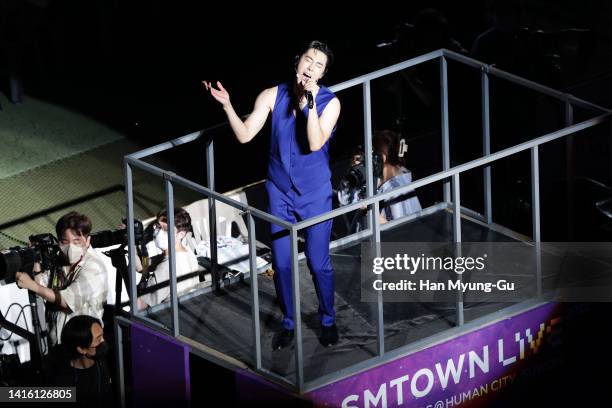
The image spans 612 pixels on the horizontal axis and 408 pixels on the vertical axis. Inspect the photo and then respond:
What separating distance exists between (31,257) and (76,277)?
1.76 ft

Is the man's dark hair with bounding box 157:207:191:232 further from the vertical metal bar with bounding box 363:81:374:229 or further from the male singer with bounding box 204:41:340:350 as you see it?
the male singer with bounding box 204:41:340:350

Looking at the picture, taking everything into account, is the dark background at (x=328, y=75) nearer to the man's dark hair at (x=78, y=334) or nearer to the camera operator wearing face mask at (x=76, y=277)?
the camera operator wearing face mask at (x=76, y=277)

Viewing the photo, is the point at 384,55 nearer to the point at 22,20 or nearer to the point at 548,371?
the point at 22,20

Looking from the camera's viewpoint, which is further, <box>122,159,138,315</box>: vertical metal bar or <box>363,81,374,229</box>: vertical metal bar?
<box>363,81,374,229</box>: vertical metal bar

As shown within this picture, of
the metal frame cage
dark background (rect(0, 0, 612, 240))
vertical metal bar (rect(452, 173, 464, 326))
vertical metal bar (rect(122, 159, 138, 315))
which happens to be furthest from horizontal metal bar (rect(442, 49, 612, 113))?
vertical metal bar (rect(122, 159, 138, 315))

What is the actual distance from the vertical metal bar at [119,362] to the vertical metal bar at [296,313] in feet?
4.60

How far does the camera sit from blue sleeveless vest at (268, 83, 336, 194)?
806 centimetres

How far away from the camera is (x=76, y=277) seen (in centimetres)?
983

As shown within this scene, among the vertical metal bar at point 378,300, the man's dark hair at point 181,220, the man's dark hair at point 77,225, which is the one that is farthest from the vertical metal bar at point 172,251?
the man's dark hair at point 77,225

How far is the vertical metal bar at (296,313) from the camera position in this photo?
298 inches

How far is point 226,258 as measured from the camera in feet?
34.1

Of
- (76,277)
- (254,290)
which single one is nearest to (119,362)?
(76,277)

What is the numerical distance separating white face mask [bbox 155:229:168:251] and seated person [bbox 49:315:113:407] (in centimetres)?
143

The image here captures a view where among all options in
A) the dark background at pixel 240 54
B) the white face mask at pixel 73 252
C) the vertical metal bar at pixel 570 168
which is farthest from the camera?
the dark background at pixel 240 54
